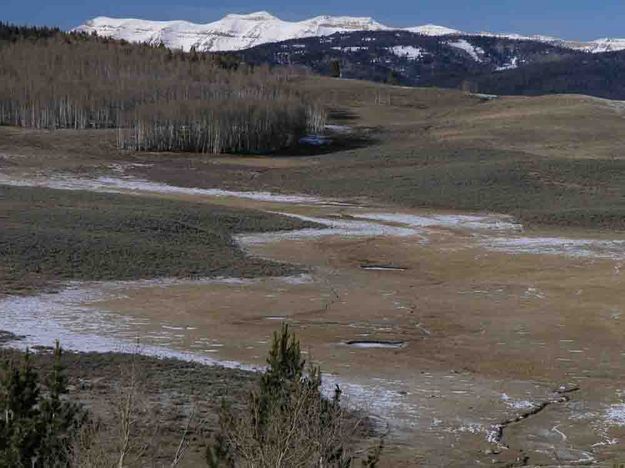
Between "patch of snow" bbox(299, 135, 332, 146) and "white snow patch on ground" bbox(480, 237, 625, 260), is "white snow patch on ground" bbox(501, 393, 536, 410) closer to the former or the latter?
"white snow patch on ground" bbox(480, 237, 625, 260)

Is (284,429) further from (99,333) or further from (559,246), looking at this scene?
(559,246)

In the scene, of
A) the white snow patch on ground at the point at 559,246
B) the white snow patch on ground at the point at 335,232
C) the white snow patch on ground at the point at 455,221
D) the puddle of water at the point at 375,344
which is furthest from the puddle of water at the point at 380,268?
the white snow patch on ground at the point at 455,221

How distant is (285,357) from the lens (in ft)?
43.1

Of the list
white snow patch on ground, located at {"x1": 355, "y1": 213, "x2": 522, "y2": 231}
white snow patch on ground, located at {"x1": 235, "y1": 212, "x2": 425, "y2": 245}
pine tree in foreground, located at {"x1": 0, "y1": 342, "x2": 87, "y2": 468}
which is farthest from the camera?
white snow patch on ground, located at {"x1": 355, "y1": 213, "x2": 522, "y2": 231}

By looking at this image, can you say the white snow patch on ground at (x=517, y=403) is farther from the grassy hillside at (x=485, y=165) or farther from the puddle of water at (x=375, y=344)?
the grassy hillside at (x=485, y=165)

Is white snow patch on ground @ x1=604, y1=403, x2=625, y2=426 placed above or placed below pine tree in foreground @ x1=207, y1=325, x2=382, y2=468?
below

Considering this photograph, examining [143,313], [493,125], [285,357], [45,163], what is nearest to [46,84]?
[45,163]

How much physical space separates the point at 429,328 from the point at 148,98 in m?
77.9

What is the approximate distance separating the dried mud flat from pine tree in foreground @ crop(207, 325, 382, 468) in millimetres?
4862

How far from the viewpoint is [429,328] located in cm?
2902

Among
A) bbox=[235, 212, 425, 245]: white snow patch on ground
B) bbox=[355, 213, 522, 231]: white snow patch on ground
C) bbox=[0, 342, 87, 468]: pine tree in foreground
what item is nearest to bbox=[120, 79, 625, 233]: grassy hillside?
bbox=[355, 213, 522, 231]: white snow patch on ground

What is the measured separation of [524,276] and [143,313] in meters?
15.4

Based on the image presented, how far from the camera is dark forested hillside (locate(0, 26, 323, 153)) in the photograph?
295ft

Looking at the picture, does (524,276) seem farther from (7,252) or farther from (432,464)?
(432,464)
